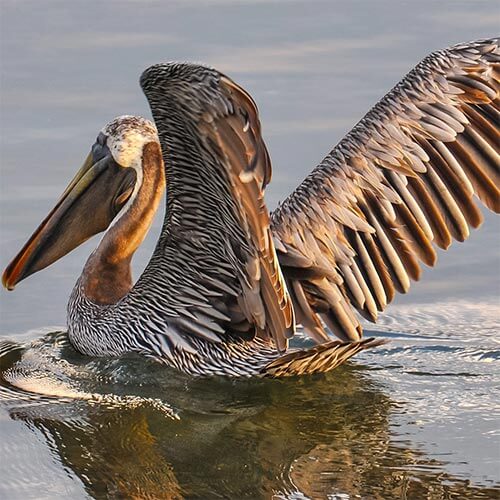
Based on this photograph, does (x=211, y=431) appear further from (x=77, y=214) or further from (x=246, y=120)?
(x=77, y=214)

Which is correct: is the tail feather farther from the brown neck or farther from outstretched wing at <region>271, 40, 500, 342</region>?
the brown neck

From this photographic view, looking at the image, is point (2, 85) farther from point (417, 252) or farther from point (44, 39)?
point (417, 252)

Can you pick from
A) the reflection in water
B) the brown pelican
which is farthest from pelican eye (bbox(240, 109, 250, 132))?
the reflection in water

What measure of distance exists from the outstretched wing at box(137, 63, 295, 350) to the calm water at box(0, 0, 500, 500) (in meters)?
0.31

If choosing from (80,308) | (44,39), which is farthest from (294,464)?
(44,39)

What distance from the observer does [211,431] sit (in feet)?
20.3

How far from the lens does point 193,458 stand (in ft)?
19.3

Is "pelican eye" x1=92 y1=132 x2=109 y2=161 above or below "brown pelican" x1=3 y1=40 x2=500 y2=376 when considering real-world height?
above

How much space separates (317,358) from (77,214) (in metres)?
Result: 1.72

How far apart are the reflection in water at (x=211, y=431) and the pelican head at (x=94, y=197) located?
53cm

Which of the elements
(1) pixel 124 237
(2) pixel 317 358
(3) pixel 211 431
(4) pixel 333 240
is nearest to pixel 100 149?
(1) pixel 124 237

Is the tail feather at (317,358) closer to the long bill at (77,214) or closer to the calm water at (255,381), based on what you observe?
the calm water at (255,381)

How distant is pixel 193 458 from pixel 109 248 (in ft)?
6.32

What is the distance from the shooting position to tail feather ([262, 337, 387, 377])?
6438 mm
